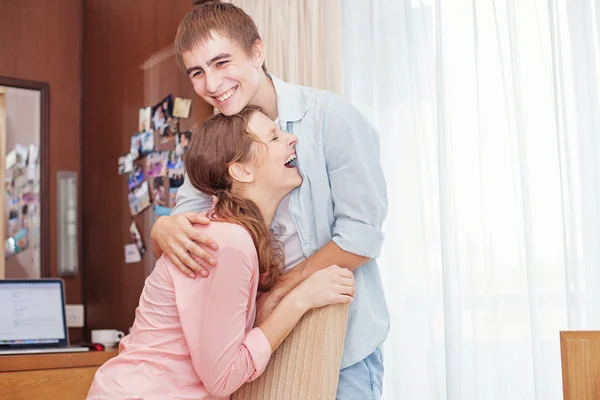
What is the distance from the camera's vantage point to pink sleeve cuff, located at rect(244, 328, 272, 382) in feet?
4.53

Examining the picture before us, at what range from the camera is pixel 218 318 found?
53.6 inches

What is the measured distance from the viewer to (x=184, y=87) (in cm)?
326

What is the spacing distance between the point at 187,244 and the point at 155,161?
2061 mm

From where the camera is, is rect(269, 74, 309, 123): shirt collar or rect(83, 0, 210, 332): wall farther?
rect(83, 0, 210, 332): wall

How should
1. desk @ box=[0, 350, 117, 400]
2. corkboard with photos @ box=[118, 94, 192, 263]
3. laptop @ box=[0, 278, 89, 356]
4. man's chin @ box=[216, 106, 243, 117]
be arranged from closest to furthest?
man's chin @ box=[216, 106, 243, 117]
desk @ box=[0, 350, 117, 400]
laptop @ box=[0, 278, 89, 356]
corkboard with photos @ box=[118, 94, 192, 263]

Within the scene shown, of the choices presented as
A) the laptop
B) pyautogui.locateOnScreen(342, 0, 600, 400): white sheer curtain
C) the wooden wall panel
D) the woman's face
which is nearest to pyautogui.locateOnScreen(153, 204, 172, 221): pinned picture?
the laptop

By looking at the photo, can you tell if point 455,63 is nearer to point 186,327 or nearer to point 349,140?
point 349,140

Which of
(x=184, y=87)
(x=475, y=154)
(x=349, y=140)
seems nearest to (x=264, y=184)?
(x=349, y=140)

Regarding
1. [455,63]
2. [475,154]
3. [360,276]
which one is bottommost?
[360,276]

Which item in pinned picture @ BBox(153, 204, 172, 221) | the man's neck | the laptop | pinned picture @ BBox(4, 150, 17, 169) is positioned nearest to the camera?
the man's neck

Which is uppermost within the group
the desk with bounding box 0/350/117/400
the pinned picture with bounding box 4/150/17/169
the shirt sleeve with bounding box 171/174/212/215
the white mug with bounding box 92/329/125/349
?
the pinned picture with bounding box 4/150/17/169

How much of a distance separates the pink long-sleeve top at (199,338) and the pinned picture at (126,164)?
A: 221 cm

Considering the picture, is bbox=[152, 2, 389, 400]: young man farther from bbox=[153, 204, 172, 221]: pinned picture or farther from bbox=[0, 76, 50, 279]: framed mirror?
bbox=[0, 76, 50, 279]: framed mirror

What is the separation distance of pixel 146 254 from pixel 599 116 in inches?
80.8
